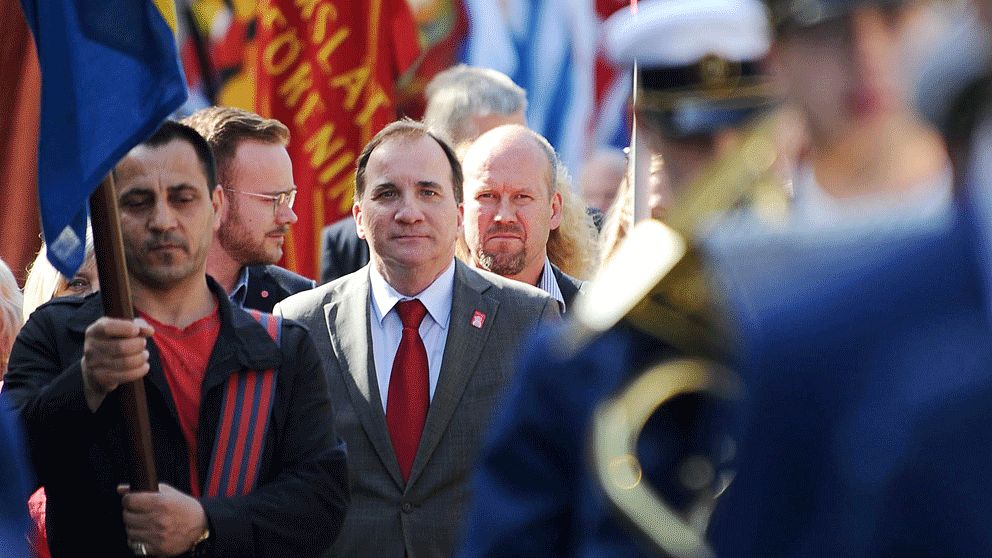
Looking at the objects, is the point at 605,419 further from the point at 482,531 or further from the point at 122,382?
the point at 122,382

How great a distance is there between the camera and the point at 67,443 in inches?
164

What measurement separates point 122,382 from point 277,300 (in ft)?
6.62

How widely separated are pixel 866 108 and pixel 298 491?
268 cm

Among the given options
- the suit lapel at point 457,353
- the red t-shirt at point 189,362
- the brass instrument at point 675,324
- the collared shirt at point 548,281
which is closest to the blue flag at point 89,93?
the red t-shirt at point 189,362

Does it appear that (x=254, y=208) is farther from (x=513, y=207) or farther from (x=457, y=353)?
(x=457, y=353)

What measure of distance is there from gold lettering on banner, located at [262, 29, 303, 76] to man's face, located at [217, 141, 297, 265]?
69.5 inches

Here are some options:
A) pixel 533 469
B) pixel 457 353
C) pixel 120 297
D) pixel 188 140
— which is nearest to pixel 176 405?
pixel 120 297

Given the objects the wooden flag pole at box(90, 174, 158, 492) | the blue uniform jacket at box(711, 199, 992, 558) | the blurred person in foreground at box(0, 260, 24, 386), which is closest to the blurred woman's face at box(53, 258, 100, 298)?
the blurred person in foreground at box(0, 260, 24, 386)

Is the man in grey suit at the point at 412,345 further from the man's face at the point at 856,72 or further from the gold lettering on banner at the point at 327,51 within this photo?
the man's face at the point at 856,72

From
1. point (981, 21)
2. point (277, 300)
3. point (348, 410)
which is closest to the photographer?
point (981, 21)

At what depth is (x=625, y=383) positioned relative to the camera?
2.16 metres

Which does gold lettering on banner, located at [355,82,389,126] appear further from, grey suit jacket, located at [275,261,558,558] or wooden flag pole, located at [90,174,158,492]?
wooden flag pole, located at [90,174,158,492]

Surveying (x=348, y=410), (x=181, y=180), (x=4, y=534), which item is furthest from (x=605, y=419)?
(x=348, y=410)

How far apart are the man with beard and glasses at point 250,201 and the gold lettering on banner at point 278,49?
5.60 feet
